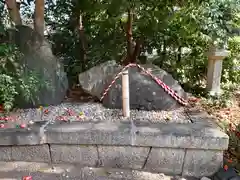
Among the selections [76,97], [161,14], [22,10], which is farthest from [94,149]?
[22,10]

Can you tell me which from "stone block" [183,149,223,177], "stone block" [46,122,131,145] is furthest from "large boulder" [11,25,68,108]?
"stone block" [183,149,223,177]

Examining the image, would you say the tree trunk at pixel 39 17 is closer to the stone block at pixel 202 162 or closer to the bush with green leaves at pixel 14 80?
the bush with green leaves at pixel 14 80

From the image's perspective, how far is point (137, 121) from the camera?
2174 millimetres

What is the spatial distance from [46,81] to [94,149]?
0.87m

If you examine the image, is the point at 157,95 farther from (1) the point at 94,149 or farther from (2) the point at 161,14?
(2) the point at 161,14

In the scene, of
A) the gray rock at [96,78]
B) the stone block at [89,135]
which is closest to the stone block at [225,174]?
the stone block at [89,135]

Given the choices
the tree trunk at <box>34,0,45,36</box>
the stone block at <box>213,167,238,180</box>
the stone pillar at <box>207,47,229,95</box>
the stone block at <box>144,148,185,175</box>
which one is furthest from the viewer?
the stone pillar at <box>207,47,229,95</box>

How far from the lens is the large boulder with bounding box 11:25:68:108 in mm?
2498

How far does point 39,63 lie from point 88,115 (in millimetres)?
736

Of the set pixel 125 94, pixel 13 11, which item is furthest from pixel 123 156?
pixel 13 11

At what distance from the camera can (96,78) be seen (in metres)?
2.65

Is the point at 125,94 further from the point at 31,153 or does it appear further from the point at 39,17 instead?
the point at 39,17

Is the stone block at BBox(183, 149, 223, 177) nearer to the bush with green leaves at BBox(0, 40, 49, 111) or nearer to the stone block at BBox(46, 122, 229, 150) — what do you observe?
the stone block at BBox(46, 122, 229, 150)

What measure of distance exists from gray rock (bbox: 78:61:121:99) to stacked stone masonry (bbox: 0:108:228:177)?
0.61 m
